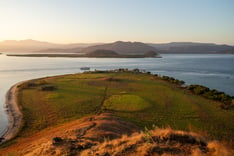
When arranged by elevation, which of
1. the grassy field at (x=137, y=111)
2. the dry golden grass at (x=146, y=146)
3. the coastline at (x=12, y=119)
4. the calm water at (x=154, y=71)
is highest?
the dry golden grass at (x=146, y=146)

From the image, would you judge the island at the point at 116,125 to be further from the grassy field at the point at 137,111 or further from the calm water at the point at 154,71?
the calm water at the point at 154,71

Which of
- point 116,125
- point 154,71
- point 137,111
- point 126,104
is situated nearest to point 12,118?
point 116,125

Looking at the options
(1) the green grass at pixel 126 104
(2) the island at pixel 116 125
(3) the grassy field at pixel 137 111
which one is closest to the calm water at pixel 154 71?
(3) the grassy field at pixel 137 111

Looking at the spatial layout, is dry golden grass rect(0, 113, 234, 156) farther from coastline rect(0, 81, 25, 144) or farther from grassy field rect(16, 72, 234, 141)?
coastline rect(0, 81, 25, 144)

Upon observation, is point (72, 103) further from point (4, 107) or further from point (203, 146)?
point (203, 146)

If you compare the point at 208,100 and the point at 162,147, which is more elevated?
the point at 162,147

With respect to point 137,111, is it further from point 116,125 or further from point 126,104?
point 116,125

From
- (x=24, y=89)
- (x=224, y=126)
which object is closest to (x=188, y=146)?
(x=224, y=126)

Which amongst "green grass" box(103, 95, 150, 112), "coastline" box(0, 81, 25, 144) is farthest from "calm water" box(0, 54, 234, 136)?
"green grass" box(103, 95, 150, 112)
